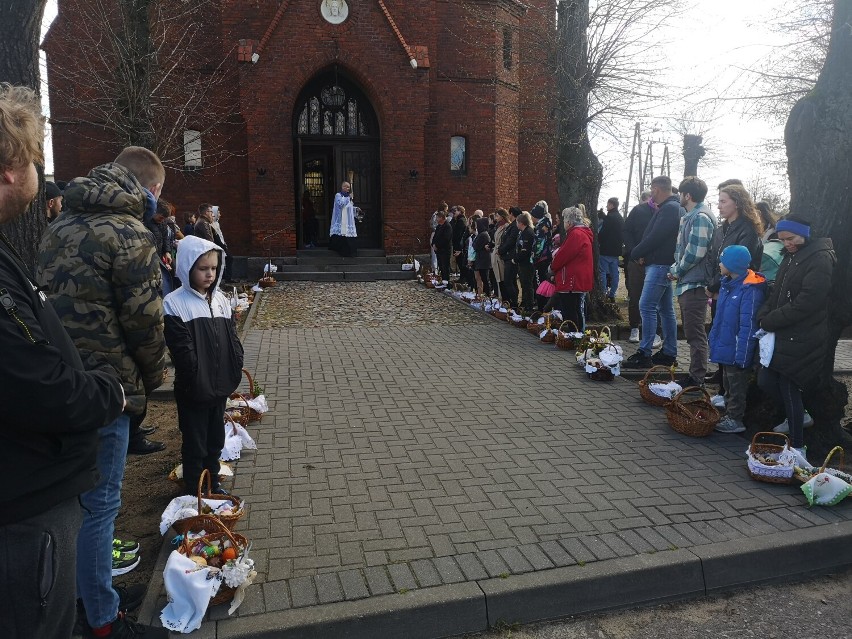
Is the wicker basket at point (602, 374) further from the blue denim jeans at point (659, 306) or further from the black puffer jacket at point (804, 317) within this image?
the black puffer jacket at point (804, 317)

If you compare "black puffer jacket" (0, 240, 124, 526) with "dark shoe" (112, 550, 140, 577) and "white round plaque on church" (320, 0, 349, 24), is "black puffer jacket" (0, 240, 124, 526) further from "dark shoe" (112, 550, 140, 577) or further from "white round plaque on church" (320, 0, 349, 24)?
"white round plaque on church" (320, 0, 349, 24)

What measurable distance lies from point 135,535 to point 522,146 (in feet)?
70.3

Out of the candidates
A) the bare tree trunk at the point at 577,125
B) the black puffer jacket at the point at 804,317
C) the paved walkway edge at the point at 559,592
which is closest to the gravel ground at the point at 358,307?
the bare tree trunk at the point at 577,125

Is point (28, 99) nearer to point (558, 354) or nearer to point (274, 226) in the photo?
point (558, 354)

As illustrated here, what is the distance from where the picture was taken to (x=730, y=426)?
18.7 ft

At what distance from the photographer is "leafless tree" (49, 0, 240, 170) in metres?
12.0

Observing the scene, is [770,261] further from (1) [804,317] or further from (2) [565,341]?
(2) [565,341]

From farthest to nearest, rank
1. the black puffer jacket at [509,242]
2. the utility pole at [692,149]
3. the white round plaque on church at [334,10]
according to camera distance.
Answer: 1. the white round plaque on church at [334,10]
2. the utility pole at [692,149]
3. the black puffer jacket at [509,242]

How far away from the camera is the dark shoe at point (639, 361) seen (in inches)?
319

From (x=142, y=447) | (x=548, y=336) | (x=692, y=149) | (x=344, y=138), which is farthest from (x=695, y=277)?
(x=344, y=138)

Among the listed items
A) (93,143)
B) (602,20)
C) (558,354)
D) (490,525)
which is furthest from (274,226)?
(490,525)

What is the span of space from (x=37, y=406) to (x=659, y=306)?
291 inches

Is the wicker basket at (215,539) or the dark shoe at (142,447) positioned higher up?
the wicker basket at (215,539)

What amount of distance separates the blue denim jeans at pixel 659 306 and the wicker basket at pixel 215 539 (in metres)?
6.04
